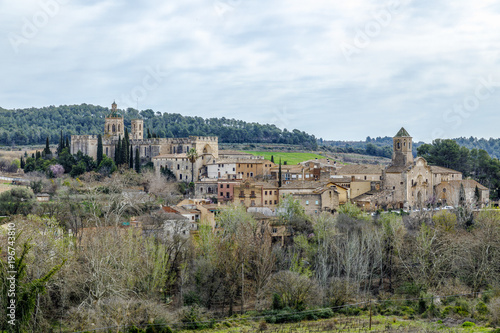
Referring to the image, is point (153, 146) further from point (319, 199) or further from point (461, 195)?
point (461, 195)

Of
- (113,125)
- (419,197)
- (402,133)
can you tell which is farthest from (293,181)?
(113,125)

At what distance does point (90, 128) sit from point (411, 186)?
69.6m

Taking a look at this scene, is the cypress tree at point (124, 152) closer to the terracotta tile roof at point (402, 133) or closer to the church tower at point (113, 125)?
the church tower at point (113, 125)

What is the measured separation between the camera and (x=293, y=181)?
5453 cm

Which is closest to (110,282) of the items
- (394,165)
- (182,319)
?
(182,319)

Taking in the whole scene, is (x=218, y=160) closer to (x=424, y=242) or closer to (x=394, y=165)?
(x=394, y=165)

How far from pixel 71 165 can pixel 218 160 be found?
46.5 ft

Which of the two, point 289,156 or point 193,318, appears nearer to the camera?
point 193,318

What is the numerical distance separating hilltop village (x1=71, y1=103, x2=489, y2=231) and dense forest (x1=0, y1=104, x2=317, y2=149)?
2978cm

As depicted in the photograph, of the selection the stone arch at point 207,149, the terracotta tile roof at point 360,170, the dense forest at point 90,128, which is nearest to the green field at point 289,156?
the dense forest at point 90,128

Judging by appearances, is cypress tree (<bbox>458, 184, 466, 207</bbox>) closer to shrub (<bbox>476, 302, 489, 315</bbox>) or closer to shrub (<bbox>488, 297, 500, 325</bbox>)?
shrub (<bbox>476, 302, 489, 315</bbox>)

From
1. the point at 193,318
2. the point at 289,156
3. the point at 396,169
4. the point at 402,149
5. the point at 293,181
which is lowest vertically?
the point at 193,318

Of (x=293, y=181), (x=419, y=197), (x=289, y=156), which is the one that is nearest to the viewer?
(x=419, y=197)

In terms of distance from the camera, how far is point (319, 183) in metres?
51.6
